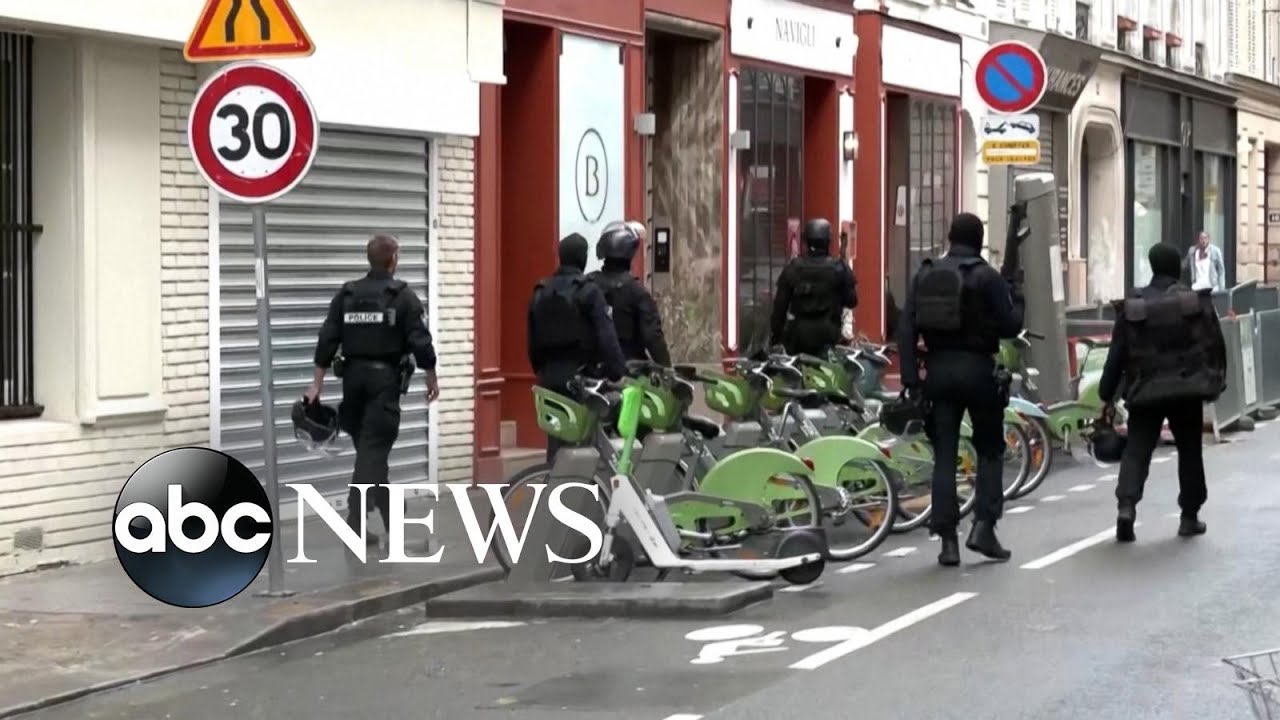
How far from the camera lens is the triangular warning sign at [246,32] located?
1114 cm

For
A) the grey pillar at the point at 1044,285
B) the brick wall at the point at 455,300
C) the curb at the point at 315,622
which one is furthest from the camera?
the grey pillar at the point at 1044,285

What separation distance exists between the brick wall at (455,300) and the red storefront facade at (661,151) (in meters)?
0.11

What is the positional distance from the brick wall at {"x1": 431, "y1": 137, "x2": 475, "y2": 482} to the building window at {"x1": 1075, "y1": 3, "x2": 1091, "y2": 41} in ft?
64.8

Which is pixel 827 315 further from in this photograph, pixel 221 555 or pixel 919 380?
pixel 221 555

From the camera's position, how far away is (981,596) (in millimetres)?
11547

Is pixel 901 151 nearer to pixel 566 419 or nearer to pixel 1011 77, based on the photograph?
pixel 1011 77

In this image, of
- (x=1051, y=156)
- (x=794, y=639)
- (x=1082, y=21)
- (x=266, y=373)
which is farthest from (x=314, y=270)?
(x=1082, y=21)

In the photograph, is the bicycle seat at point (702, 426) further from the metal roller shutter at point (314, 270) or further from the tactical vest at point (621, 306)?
the metal roller shutter at point (314, 270)

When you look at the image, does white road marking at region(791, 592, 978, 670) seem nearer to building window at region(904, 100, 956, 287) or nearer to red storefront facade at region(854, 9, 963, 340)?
red storefront facade at region(854, 9, 963, 340)

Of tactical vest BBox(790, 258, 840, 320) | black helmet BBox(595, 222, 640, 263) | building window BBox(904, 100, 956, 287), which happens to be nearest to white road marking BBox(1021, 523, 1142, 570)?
tactical vest BBox(790, 258, 840, 320)

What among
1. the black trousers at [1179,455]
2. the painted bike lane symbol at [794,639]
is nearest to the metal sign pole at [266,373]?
the painted bike lane symbol at [794,639]

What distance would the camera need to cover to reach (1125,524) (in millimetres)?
13641

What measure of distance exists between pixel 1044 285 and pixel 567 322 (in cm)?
826

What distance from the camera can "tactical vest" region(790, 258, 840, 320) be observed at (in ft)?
54.0
